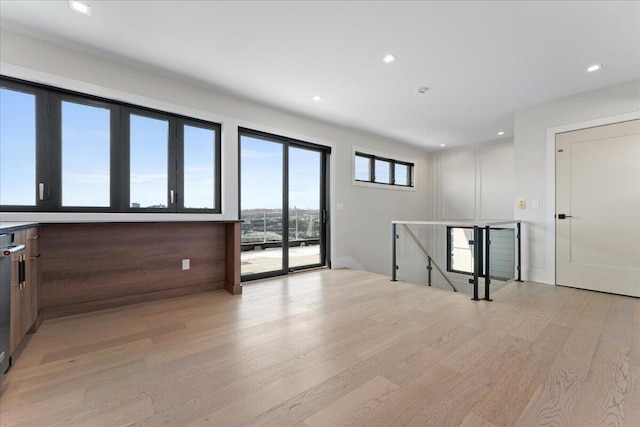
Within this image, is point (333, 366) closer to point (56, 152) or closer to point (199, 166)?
point (199, 166)

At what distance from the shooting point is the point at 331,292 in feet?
11.5

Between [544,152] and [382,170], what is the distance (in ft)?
9.41

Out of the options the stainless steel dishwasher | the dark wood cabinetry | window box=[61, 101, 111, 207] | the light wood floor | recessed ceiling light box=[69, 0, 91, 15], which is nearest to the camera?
the light wood floor

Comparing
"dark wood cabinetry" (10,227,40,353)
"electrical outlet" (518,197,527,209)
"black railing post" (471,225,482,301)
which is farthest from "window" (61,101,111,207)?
"electrical outlet" (518,197,527,209)

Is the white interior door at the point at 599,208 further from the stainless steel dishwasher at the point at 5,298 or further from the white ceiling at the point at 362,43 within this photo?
the stainless steel dishwasher at the point at 5,298

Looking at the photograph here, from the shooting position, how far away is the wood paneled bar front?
8.70ft

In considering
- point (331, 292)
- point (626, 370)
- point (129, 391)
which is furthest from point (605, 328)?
point (129, 391)

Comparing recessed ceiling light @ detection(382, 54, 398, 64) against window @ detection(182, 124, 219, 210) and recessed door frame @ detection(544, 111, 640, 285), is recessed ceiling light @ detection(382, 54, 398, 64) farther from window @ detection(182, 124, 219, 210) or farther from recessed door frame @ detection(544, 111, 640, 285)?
recessed door frame @ detection(544, 111, 640, 285)

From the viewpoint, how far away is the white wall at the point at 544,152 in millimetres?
3598

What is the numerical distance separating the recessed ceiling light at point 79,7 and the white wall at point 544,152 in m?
5.40

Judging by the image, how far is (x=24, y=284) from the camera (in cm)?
203

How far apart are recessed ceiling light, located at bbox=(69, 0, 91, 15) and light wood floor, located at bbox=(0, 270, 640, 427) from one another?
265 centimetres

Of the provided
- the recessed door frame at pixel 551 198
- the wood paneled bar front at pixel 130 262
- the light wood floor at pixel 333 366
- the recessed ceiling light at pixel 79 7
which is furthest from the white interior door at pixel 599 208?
the recessed ceiling light at pixel 79 7

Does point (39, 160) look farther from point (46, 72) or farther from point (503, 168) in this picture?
point (503, 168)
